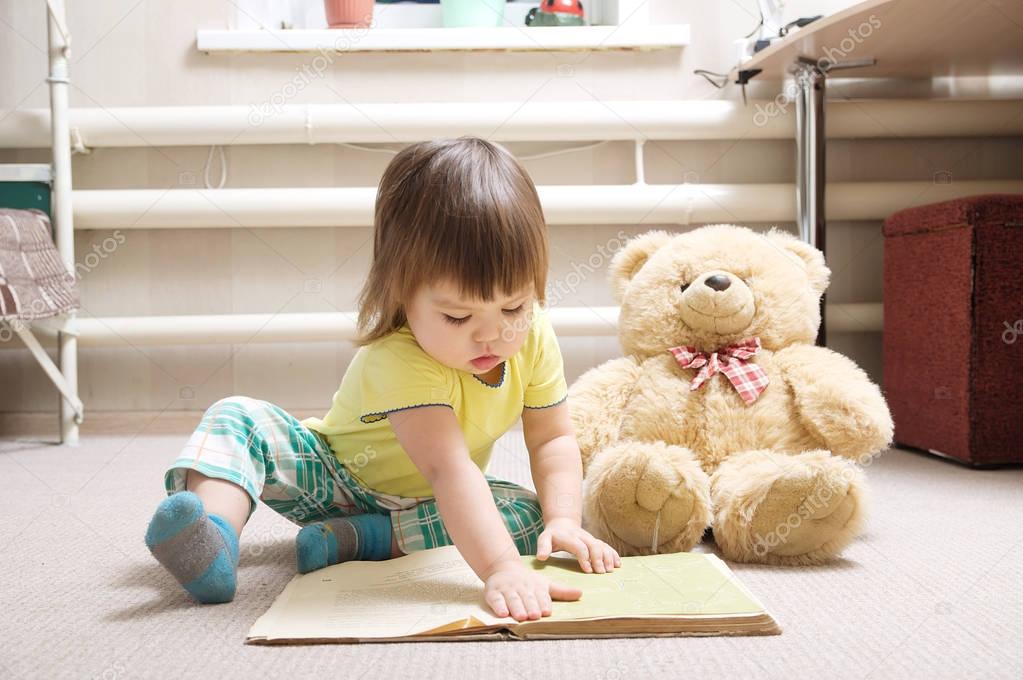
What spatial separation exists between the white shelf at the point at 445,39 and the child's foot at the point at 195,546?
4.20 ft

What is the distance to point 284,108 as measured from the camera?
1.76 metres

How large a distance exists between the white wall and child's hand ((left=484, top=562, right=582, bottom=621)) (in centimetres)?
122

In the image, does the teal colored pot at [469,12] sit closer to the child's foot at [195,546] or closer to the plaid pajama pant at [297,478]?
the plaid pajama pant at [297,478]

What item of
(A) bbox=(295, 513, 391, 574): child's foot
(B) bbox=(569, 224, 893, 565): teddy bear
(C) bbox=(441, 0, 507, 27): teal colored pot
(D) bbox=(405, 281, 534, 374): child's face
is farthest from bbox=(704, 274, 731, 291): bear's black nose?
(C) bbox=(441, 0, 507, 27): teal colored pot

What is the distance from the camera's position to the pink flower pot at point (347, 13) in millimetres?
1872

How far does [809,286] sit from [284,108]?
1092 millimetres

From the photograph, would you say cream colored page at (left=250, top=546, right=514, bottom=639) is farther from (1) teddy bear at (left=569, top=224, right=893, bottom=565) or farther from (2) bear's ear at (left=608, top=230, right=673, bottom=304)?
(2) bear's ear at (left=608, top=230, right=673, bottom=304)

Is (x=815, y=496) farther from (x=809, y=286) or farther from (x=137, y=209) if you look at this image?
(x=137, y=209)

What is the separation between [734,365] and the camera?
1.07 meters

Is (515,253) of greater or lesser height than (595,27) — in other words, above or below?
below

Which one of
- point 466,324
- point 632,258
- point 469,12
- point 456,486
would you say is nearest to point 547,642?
point 456,486

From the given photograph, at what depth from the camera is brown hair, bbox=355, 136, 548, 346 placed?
0.75 meters

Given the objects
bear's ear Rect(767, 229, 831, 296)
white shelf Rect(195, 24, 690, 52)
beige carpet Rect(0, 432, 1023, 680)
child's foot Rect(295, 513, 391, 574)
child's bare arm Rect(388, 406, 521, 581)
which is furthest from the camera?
white shelf Rect(195, 24, 690, 52)

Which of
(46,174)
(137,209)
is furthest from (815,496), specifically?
(46,174)
